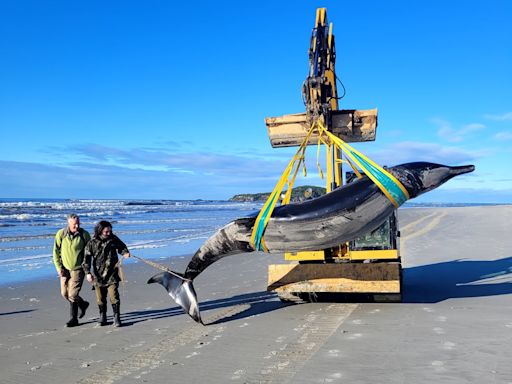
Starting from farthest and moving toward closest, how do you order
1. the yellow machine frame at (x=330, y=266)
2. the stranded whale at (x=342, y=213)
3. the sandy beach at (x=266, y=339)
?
the yellow machine frame at (x=330, y=266), the stranded whale at (x=342, y=213), the sandy beach at (x=266, y=339)

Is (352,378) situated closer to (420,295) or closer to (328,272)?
(328,272)

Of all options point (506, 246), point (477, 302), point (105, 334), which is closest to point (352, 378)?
point (105, 334)

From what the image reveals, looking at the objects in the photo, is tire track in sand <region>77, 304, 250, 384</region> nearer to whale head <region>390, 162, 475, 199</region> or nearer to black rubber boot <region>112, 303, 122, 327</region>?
black rubber boot <region>112, 303, 122, 327</region>

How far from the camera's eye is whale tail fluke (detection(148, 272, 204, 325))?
716 centimetres

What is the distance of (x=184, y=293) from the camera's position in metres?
7.27

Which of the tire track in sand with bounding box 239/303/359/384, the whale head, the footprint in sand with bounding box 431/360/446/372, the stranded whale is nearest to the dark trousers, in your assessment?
the stranded whale

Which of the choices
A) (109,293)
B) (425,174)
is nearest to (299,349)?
(425,174)

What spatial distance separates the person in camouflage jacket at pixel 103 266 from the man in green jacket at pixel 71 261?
23cm

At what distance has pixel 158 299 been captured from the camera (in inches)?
386

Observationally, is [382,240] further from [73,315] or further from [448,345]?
[73,315]

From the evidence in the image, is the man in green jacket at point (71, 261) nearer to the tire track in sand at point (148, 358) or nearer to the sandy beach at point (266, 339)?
the sandy beach at point (266, 339)

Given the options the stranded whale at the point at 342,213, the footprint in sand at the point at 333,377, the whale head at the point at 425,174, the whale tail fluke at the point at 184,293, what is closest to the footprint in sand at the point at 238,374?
the footprint in sand at the point at 333,377

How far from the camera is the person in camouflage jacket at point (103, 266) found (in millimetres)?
7461

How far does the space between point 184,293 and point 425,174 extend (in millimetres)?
3852
